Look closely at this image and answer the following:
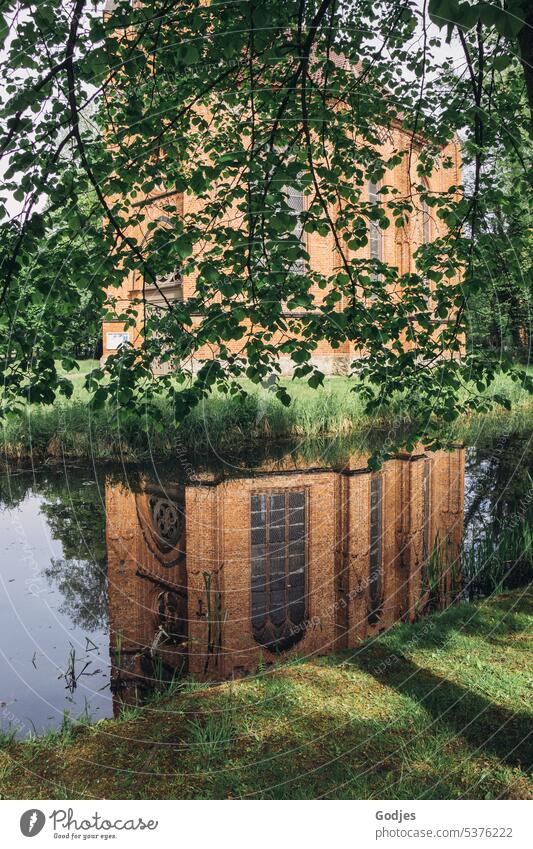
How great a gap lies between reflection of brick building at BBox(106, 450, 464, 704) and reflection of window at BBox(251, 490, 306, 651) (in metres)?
0.02

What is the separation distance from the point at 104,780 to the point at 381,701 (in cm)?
171

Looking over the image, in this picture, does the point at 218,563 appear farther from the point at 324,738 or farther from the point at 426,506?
the point at 324,738

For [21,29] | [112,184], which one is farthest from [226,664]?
A: [21,29]

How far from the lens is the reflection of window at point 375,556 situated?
6.22m

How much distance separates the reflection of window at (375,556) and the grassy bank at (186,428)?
6.25 ft

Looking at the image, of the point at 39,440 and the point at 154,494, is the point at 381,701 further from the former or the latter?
the point at 39,440

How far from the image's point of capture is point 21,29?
4266 millimetres

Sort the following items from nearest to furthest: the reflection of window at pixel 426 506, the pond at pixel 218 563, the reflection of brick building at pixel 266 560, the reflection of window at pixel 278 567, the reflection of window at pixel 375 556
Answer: the pond at pixel 218 563 → the reflection of brick building at pixel 266 560 → the reflection of window at pixel 278 567 → the reflection of window at pixel 375 556 → the reflection of window at pixel 426 506

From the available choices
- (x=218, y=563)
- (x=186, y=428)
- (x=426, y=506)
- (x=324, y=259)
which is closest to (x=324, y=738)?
(x=218, y=563)

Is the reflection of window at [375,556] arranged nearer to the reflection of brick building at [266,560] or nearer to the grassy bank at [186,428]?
the reflection of brick building at [266,560]

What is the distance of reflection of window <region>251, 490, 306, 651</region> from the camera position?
599cm

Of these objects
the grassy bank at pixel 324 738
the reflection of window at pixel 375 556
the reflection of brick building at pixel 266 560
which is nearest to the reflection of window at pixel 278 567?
the reflection of brick building at pixel 266 560

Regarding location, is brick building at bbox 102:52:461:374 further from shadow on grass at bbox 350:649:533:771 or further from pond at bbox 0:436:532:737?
shadow on grass at bbox 350:649:533:771
